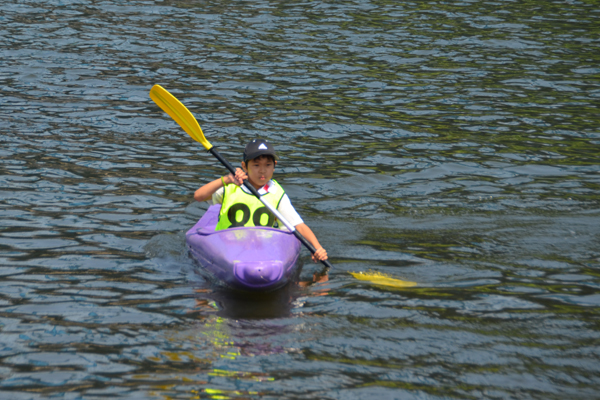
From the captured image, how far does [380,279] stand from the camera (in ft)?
20.0

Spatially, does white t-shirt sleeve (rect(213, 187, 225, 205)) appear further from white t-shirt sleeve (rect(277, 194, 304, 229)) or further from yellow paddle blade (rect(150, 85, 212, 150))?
yellow paddle blade (rect(150, 85, 212, 150))

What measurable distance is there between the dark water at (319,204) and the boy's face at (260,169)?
1060mm

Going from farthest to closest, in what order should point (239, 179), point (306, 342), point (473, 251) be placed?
point (473, 251)
point (239, 179)
point (306, 342)

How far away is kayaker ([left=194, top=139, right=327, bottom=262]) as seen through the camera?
6.47 m

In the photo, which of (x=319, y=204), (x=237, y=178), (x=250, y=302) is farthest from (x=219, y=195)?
(x=319, y=204)

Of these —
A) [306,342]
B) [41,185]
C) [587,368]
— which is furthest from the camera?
[41,185]

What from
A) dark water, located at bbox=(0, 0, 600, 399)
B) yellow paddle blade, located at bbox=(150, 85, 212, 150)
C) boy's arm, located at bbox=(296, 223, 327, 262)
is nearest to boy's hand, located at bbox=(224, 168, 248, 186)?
boy's arm, located at bbox=(296, 223, 327, 262)

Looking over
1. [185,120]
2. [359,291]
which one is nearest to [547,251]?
[359,291]

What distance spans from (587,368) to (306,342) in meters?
1.90

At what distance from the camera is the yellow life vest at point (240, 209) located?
21.5 ft

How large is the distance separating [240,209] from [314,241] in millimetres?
782

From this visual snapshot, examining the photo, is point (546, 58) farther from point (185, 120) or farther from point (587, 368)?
point (587, 368)

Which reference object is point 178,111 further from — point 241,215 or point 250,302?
point 250,302

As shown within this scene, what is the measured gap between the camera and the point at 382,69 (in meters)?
14.6
